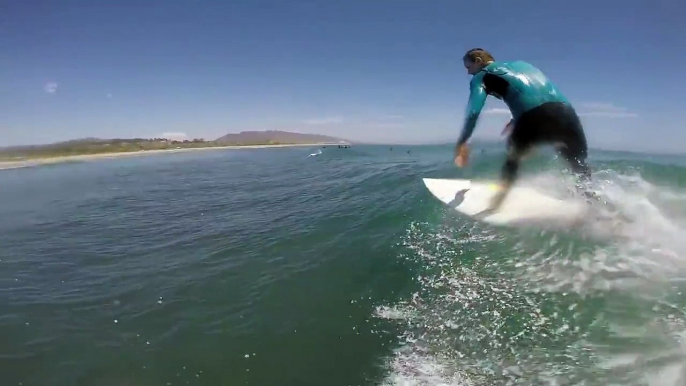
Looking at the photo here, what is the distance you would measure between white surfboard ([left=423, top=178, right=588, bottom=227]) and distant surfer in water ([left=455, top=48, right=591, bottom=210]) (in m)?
0.81

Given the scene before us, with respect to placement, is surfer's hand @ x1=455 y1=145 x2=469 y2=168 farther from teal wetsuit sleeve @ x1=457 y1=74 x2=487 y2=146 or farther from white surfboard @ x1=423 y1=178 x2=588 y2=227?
white surfboard @ x1=423 y1=178 x2=588 y2=227

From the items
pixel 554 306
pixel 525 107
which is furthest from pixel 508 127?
pixel 554 306

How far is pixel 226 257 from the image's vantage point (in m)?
7.52

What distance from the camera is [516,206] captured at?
7406 mm

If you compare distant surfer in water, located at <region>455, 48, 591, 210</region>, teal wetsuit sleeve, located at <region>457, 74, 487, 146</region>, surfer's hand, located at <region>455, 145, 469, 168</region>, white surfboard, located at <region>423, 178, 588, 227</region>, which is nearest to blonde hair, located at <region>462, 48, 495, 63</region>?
distant surfer in water, located at <region>455, 48, 591, 210</region>

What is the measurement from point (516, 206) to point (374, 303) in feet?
13.2

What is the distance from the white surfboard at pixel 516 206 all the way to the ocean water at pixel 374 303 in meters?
0.29

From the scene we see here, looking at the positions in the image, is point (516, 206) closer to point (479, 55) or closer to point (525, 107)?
point (525, 107)

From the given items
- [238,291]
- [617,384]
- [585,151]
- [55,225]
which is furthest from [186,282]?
[55,225]

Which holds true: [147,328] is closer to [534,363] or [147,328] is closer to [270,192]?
[534,363]

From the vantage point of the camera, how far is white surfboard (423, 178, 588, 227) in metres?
6.71

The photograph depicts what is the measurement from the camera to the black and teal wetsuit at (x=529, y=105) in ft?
19.6

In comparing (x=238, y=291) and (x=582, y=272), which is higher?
(x=582, y=272)

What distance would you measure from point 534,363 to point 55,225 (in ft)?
45.2
